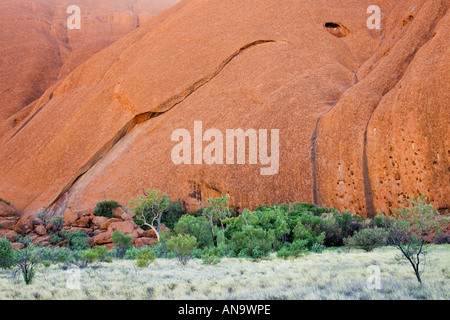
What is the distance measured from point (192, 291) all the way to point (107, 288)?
1.90 m

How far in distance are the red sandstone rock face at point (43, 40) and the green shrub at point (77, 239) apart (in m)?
29.3

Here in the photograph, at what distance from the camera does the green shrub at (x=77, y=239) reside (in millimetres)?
20641

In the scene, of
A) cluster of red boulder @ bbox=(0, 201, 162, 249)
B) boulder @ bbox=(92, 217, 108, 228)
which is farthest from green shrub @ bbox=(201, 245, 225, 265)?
boulder @ bbox=(92, 217, 108, 228)

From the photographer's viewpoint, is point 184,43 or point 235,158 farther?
point 184,43

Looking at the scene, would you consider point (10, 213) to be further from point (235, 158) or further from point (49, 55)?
point (49, 55)

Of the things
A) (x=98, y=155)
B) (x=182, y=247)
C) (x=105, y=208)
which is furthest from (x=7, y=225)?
(x=182, y=247)

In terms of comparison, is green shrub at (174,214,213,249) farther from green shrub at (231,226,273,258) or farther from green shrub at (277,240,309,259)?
green shrub at (277,240,309,259)

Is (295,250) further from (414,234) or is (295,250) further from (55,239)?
(55,239)

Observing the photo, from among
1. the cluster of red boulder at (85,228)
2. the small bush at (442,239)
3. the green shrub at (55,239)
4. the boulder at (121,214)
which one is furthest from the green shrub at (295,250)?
the boulder at (121,214)

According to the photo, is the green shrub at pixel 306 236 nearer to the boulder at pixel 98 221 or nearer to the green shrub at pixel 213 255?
the green shrub at pixel 213 255

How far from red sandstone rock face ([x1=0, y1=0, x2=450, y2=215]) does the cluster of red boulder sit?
3.03 metres

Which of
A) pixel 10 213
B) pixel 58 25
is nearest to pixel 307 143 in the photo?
pixel 10 213

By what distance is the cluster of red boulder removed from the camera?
21719 mm
